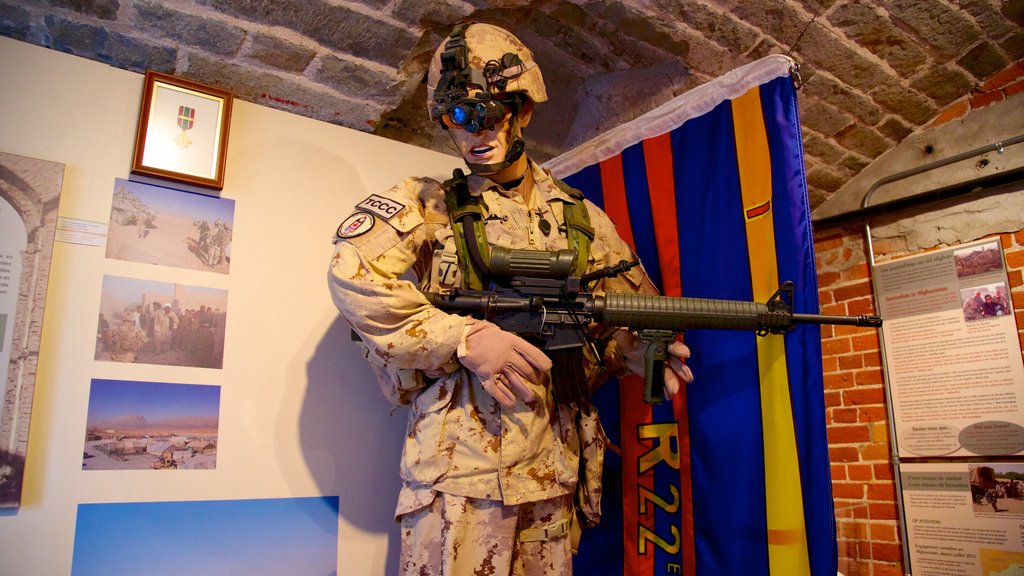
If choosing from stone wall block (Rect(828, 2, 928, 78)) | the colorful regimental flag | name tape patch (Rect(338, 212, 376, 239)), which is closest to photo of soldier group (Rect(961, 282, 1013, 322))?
stone wall block (Rect(828, 2, 928, 78))

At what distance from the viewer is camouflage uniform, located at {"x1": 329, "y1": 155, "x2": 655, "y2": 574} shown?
161 centimetres

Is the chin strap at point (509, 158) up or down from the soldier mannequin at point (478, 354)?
up

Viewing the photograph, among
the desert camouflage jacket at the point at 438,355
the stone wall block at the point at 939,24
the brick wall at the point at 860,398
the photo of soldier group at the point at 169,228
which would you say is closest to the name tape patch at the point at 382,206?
the desert camouflage jacket at the point at 438,355

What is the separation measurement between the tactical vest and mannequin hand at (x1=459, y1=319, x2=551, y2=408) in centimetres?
18

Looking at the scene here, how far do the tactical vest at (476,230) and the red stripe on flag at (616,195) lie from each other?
0.78ft

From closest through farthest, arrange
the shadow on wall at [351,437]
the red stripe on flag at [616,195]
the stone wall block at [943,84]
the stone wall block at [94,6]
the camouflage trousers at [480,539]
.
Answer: the camouflage trousers at [480,539] < the stone wall block at [94,6] < the shadow on wall at [351,437] < the red stripe on flag at [616,195] < the stone wall block at [943,84]

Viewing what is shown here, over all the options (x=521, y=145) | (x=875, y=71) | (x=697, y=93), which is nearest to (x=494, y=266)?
(x=521, y=145)

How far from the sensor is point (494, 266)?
1.72 m

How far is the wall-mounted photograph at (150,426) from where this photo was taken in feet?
5.77

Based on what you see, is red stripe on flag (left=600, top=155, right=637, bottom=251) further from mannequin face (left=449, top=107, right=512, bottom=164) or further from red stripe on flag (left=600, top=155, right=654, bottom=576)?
mannequin face (left=449, top=107, right=512, bottom=164)

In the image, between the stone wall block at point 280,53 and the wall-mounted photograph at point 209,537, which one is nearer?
the wall-mounted photograph at point 209,537

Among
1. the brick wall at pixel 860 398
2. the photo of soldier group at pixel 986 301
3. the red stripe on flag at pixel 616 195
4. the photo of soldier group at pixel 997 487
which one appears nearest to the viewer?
the red stripe on flag at pixel 616 195

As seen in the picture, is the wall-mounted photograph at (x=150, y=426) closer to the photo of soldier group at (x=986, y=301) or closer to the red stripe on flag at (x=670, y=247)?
the red stripe on flag at (x=670, y=247)

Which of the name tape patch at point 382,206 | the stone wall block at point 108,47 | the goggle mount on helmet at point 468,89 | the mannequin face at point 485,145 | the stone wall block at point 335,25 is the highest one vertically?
the stone wall block at point 335,25
